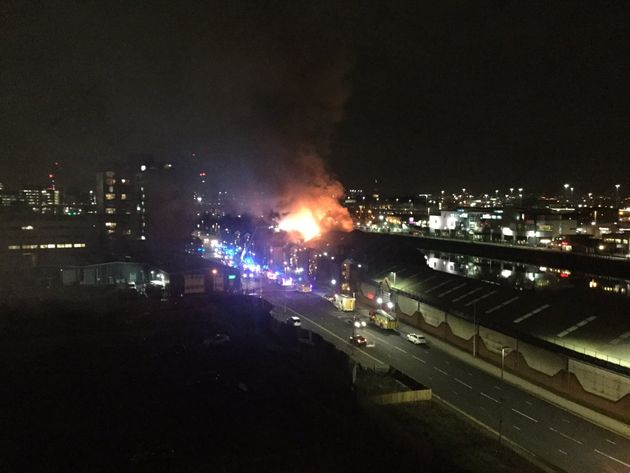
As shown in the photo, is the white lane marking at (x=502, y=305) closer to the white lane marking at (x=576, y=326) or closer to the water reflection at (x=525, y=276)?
the water reflection at (x=525, y=276)

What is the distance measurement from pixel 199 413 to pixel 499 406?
37.6ft

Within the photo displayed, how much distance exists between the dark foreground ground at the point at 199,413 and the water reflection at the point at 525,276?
67.6 ft

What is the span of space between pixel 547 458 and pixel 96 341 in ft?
68.3

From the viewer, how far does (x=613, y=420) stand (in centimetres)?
1650

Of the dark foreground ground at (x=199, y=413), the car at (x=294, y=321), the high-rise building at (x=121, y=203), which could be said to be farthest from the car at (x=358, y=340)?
the high-rise building at (x=121, y=203)

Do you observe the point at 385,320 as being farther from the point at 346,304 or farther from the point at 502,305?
the point at 502,305

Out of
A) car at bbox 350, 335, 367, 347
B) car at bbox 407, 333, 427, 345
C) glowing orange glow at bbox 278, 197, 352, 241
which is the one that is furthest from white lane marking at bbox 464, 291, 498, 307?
glowing orange glow at bbox 278, 197, 352, 241

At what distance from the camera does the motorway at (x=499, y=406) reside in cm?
1444

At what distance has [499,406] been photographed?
17.8 metres

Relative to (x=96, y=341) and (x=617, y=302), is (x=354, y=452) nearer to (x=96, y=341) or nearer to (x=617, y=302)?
(x=96, y=341)

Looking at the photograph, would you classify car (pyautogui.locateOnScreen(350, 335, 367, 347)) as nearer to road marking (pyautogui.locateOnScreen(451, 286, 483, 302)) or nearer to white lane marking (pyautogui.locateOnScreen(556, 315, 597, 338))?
road marking (pyautogui.locateOnScreen(451, 286, 483, 302))

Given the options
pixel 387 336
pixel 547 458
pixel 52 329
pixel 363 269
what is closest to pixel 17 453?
pixel 52 329

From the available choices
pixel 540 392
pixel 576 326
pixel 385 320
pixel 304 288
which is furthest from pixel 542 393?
pixel 304 288

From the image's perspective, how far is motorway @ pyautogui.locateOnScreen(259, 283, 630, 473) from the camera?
14438 millimetres
